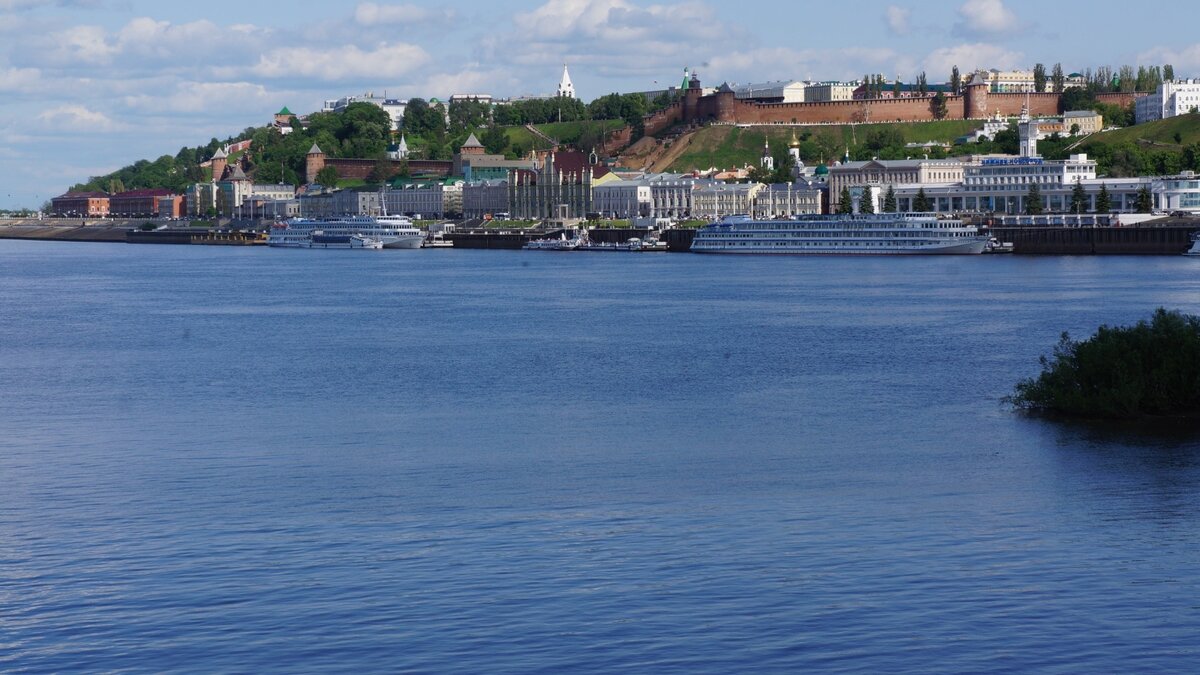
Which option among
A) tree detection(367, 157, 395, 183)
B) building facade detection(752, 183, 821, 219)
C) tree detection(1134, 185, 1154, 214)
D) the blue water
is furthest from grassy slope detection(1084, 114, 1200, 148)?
the blue water

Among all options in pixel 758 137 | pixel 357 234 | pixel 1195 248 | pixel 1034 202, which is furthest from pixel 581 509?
pixel 758 137

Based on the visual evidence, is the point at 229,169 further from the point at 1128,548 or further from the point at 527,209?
the point at 1128,548

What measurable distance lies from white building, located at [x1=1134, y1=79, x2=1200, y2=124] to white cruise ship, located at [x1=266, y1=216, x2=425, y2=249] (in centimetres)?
4251

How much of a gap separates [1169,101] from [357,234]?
152ft

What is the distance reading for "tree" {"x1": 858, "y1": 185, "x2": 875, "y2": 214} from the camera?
80.9 meters

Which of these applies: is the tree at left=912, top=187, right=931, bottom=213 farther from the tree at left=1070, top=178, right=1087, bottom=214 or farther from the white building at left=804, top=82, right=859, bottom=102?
the white building at left=804, top=82, right=859, bottom=102

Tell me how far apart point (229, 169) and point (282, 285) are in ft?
270

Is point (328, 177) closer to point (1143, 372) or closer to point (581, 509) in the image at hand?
point (1143, 372)

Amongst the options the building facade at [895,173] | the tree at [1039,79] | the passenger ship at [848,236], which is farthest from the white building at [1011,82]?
the passenger ship at [848,236]

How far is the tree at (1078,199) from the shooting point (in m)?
74.9

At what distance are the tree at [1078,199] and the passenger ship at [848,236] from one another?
18.8 feet

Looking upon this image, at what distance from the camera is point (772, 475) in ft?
52.5

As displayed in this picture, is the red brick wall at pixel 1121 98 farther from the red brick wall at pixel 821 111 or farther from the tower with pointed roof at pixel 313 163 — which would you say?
the tower with pointed roof at pixel 313 163

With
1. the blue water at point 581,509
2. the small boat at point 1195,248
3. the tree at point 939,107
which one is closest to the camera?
the blue water at point 581,509
